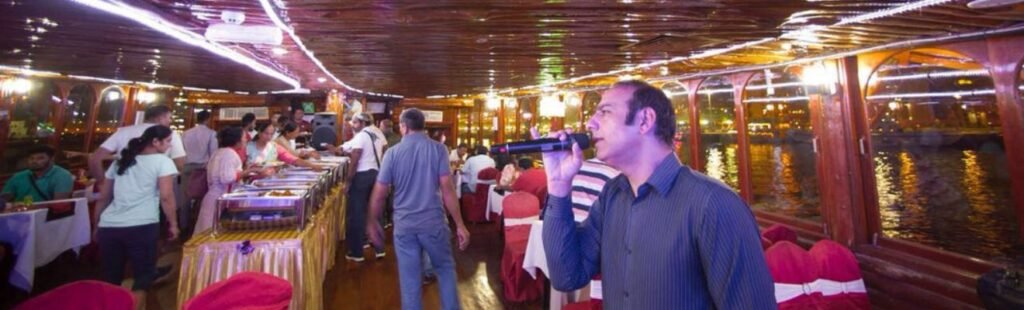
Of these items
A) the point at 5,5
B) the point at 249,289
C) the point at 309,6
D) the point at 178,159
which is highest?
the point at 5,5

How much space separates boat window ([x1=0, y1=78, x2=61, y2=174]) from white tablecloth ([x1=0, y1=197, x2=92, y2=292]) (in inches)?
116

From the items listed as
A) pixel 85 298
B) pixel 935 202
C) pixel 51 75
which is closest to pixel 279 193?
pixel 85 298

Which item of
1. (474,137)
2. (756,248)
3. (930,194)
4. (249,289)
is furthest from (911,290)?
(474,137)

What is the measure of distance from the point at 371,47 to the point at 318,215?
171 centimetres

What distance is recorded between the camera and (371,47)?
399 cm

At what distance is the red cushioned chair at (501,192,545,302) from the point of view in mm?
Answer: 3680

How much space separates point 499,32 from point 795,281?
8.96 feet

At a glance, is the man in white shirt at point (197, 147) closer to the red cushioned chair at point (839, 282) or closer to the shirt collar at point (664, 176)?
the shirt collar at point (664, 176)

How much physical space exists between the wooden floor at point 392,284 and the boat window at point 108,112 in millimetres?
6060

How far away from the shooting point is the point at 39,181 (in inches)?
168

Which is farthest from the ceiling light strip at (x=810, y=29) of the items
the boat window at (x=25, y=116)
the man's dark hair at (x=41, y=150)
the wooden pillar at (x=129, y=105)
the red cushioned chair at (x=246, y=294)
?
the wooden pillar at (x=129, y=105)

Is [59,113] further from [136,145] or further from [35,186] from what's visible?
[136,145]

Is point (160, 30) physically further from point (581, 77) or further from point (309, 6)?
point (581, 77)

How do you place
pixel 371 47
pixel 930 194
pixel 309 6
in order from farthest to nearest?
pixel 930 194, pixel 371 47, pixel 309 6
